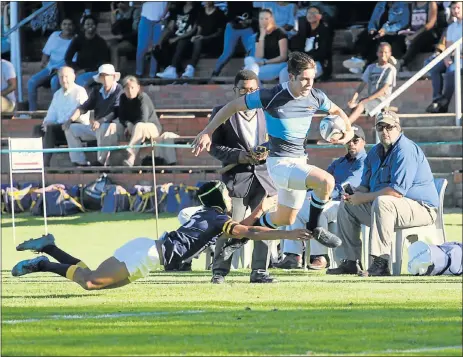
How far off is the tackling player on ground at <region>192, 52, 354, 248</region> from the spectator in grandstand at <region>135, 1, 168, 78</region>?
12.0 meters

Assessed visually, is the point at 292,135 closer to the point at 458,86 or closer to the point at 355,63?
the point at 458,86

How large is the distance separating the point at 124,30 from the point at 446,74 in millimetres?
6945

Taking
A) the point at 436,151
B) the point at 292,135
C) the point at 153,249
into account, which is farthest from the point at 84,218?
the point at 153,249

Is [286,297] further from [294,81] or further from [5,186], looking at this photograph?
[5,186]

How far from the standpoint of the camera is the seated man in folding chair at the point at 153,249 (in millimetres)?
10148

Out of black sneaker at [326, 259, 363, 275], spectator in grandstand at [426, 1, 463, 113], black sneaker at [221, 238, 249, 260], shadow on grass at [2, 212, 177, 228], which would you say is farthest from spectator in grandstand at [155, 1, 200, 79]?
black sneaker at [221, 238, 249, 260]

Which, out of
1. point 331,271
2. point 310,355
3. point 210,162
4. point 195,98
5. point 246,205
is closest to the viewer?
point 310,355

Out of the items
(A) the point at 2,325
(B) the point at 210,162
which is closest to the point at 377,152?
(A) the point at 2,325

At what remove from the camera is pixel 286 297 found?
1051 cm

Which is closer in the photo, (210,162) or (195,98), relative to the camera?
(210,162)

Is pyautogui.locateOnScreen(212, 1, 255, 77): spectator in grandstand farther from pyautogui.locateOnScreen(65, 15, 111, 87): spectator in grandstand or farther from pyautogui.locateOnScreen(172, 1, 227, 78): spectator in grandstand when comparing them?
pyautogui.locateOnScreen(65, 15, 111, 87): spectator in grandstand

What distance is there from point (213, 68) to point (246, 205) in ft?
37.1

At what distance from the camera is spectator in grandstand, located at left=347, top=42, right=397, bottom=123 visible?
1911 cm

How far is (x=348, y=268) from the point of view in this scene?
13102mm
